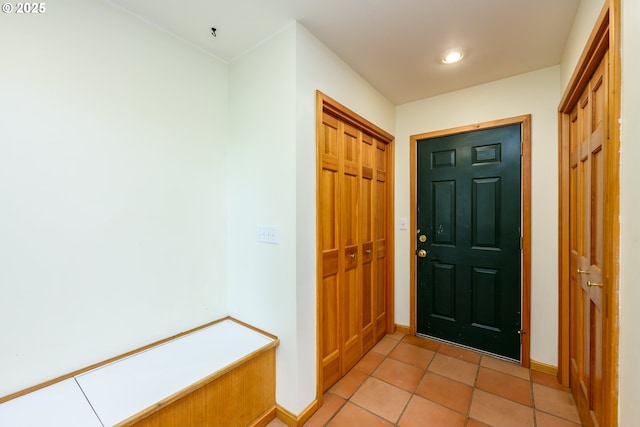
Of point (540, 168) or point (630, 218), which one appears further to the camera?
point (540, 168)

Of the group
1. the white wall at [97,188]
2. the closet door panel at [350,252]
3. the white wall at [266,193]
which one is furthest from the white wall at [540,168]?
the white wall at [97,188]

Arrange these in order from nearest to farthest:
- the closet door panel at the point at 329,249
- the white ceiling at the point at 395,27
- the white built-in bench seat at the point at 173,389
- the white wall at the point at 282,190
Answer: the white built-in bench seat at the point at 173,389, the white ceiling at the point at 395,27, the white wall at the point at 282,190, the closet door panel at the point at 329,249

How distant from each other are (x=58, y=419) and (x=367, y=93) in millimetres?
2696

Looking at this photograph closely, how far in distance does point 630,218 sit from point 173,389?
1.95 m

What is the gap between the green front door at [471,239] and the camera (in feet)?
7.31

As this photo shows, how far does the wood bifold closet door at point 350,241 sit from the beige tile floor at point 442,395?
0.20 m

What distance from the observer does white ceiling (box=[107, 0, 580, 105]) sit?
4.82 ft

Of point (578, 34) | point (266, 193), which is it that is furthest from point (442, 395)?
point (578, 34)

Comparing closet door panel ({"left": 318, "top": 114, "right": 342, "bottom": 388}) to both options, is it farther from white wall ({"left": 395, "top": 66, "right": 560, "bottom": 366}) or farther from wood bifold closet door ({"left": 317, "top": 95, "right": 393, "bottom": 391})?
white wall ({"left": 395, "top": 66, "right": 560, "bottom": 366})

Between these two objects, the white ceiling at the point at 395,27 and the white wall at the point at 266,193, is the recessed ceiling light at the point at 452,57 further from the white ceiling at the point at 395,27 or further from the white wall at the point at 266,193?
the white wall at the point at 266,193

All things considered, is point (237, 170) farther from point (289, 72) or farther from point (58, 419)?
point (58, 419)

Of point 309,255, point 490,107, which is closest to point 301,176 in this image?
point 309,255

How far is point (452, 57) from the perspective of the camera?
1.94m

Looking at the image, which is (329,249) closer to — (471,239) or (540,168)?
(471,239)
